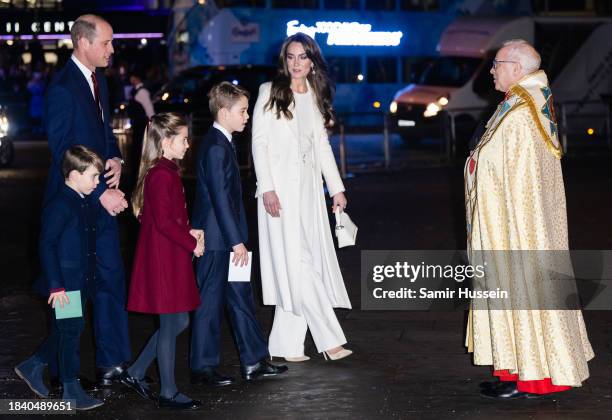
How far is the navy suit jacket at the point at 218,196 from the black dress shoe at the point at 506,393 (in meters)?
1.58

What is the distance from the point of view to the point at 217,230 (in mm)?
6859

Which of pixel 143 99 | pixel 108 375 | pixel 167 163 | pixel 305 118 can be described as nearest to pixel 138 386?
pixel 108 375

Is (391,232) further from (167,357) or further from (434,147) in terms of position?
(434,147)

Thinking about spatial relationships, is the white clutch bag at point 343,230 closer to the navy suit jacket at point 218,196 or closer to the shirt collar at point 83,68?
the navy suit jacket at point 218,196

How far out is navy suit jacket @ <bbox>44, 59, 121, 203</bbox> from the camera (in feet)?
21.9

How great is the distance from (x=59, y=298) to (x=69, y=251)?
0.94 ft

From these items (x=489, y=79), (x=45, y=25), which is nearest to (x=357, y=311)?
(x=489, y=79)

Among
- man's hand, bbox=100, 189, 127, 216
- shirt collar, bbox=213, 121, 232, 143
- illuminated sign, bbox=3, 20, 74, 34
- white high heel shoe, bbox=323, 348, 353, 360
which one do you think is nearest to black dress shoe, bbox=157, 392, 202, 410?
man's hand, bbox=100, 189, 127, 216

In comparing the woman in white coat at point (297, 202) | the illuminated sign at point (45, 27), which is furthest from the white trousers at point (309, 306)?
the illuminated sign at point (45, 27)

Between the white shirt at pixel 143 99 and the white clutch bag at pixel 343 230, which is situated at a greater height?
the white shirt at pixel 143 99

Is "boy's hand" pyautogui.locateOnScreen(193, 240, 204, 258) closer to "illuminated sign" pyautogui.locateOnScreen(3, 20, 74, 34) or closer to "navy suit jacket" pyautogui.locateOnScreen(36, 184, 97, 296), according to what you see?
"navy suit jacket" pyautogui.locateOnScreen(36, 184, 97, 296)

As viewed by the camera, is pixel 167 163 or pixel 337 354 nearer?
pixel 167 163

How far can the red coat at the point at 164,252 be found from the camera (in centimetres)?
636

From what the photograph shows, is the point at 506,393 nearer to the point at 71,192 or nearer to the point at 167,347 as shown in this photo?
the point at 167,347
